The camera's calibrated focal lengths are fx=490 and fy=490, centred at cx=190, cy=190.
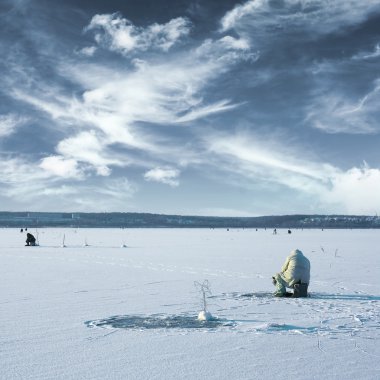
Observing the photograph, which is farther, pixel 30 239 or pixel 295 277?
pixel 30 239

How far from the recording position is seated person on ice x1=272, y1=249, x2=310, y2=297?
1191cm

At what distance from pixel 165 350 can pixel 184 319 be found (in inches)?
86.4

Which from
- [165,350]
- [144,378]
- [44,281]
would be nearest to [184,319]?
[165,350]

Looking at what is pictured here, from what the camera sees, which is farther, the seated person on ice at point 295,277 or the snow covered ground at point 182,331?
the seated person on ice at point 295,277

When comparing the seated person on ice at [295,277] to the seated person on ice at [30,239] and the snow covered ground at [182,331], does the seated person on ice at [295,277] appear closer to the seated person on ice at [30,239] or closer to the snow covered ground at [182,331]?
the snow covered ground at [182,331]

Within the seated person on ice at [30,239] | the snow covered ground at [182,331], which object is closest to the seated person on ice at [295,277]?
the snow covered ground at [182,331]

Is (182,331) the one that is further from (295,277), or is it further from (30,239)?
(30,239)

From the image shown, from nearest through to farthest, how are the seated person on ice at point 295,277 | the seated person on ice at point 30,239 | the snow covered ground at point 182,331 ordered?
the snow covered ground at point 182,331 < the seated person on ice at point 295,277 < the seated person on ice at point 30,239

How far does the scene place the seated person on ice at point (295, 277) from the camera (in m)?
11.9

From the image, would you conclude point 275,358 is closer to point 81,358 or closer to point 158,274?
point 81,358

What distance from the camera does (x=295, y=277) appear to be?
12000mm

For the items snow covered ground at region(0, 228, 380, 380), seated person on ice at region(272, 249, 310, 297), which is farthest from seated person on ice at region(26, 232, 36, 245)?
seated person on ice at region(272, 249, 310, 297)

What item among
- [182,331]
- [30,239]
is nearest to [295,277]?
[182,331]

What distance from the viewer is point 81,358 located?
6.38 metres
